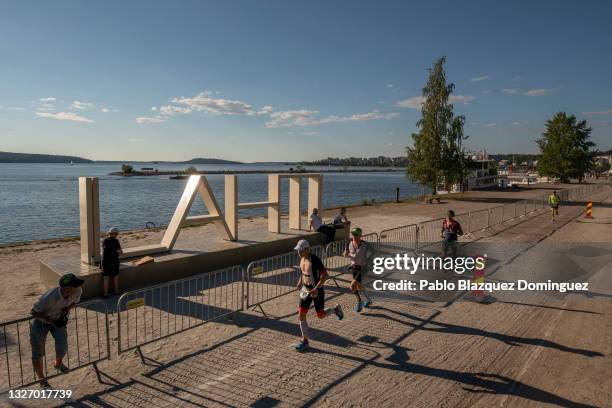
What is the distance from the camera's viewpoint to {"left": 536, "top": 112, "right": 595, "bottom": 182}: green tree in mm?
74100

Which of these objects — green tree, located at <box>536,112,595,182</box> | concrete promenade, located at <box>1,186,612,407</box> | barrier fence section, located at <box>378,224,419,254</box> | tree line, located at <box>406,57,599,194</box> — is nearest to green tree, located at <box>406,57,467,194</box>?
tree line, located at <box>406,57,599,194</box>

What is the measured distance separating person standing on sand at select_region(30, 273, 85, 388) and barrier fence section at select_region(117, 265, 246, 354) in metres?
0.85

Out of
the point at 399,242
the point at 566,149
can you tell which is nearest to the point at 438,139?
the point at 399,242

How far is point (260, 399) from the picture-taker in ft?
17.0

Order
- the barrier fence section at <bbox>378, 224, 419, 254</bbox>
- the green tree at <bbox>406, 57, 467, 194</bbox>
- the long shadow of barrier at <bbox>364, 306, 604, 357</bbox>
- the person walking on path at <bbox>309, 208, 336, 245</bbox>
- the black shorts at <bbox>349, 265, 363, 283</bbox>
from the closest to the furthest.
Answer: the long shadow of barrier at <bbox>364, 306, 604, 357</bbox> < the black shorts at <bbox>349, 265, 363, 283</bbox> < the barrier fence section at <bbox>378, 224, 419, 254</bbox> < the person walking on path at <bbox>309, 208, 336, 245</bbox> < the green tree at <bbox>406, 57, 467, 194</bbox>

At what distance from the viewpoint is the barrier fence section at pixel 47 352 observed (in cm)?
561

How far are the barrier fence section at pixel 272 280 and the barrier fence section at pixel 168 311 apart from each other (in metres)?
0.39

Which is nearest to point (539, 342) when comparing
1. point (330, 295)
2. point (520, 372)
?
point (520, 372)

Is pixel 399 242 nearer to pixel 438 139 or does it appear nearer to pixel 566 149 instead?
pixel 438 139

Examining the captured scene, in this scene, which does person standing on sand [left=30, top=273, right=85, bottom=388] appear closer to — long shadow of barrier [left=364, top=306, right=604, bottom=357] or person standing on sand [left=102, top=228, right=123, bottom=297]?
person standing on sand [left=102, top=228, right=123, bottom=297]

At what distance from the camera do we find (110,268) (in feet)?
30.4

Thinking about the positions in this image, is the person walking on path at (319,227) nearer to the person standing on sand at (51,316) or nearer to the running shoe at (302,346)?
the running shoe at (302,346)

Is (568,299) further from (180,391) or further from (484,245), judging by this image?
(180,391)

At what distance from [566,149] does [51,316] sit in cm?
8744
